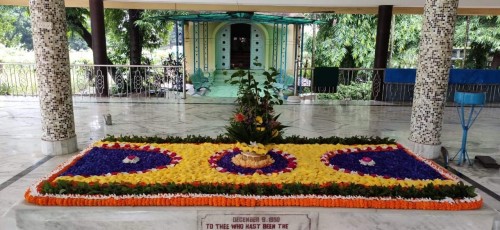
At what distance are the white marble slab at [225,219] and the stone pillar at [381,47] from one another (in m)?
6.67

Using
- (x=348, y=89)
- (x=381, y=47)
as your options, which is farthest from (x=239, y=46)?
(x=381, y=47)

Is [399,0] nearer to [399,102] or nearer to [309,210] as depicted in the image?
[399,102]

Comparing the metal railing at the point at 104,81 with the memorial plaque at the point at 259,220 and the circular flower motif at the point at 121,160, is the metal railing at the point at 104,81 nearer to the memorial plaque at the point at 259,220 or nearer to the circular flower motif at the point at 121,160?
the circular flower motif at the point at 121,160

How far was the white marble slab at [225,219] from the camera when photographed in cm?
290

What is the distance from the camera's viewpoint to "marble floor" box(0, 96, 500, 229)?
4.14 meters

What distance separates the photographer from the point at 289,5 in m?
10.1

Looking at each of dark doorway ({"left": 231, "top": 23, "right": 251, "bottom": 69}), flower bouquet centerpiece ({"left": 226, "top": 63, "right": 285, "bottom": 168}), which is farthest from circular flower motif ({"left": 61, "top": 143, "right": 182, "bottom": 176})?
dark doorway ({"left": 231, "top": 23, "right": 251, "bottom": 69})

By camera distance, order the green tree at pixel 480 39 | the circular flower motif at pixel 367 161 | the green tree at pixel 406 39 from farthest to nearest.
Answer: the green tree at pixel 406 39
the green tree at pixel 480 39
the circular flower motif at pixel 367 161

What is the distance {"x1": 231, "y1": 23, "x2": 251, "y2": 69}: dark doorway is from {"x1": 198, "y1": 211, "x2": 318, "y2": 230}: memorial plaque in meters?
11.2

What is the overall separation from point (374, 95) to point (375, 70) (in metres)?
0.65

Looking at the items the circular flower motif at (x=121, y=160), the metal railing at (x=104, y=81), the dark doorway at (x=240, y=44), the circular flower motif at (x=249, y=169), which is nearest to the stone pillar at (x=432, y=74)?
the circular flower motif at (x=249, y=169)

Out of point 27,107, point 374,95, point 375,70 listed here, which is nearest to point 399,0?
point 375,70

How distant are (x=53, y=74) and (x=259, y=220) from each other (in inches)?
124

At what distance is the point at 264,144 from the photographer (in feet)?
11.9
